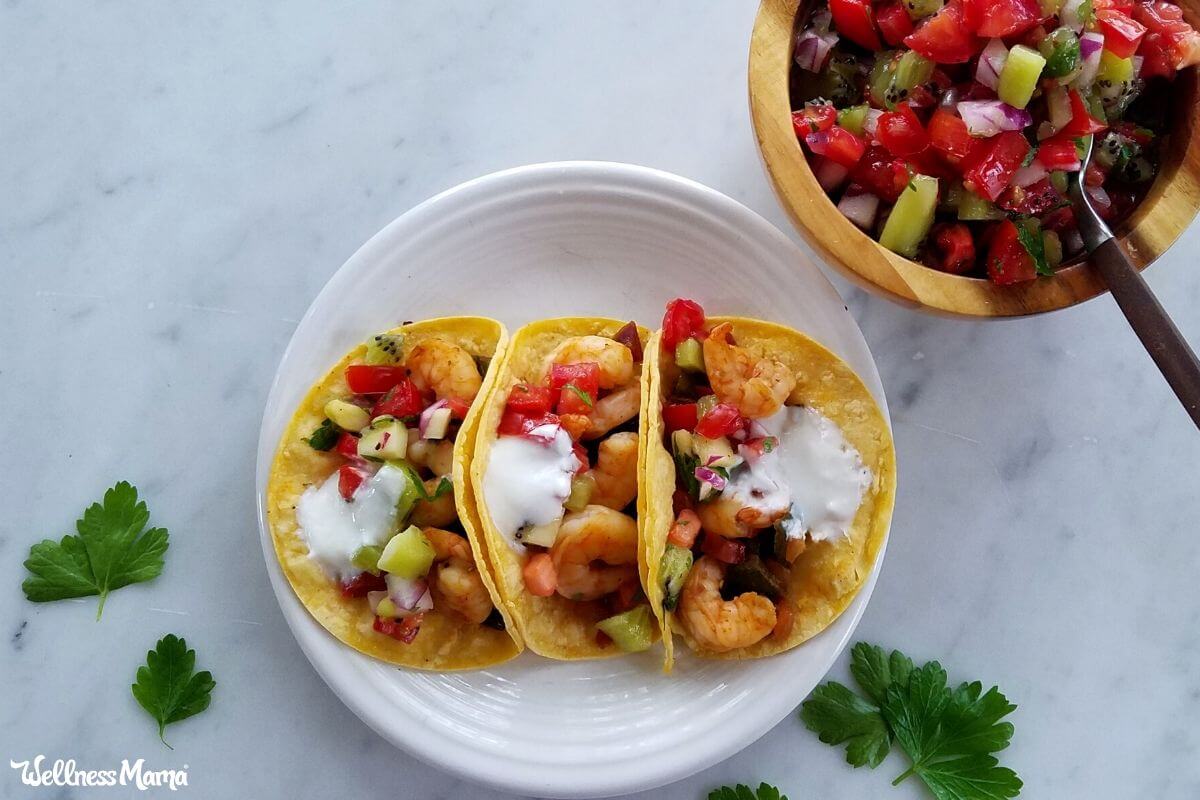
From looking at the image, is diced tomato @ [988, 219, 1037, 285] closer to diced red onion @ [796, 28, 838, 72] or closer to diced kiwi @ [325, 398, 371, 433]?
diced red onion @ [796, 28, 838, 72]

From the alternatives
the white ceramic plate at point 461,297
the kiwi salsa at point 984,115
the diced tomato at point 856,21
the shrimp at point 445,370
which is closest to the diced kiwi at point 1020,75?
the kiwi salsa at point 984,115

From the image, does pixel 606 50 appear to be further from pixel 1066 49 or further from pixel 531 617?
pixel 531 617

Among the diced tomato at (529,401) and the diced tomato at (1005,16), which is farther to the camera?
the diced tomato at (529,401)

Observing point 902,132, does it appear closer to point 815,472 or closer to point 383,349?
point 815,472

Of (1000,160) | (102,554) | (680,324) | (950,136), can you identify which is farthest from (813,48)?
(102,554)

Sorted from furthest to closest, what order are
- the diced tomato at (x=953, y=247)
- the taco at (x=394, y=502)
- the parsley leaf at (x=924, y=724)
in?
the parsley leaf at (x=924, y=724), the taco at (x=394, y=502), the diced tomato at (x=953, y=247)

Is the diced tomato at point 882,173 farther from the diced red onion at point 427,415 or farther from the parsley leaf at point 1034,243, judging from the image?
the diced red onion at point 427,415

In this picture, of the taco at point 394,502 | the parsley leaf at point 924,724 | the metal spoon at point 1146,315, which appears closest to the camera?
the metal spoon at point 1146,315
